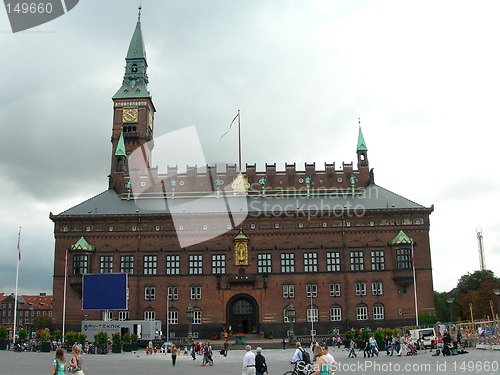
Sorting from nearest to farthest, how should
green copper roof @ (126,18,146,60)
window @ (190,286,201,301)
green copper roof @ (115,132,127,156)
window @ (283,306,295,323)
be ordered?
1. window @ (283,306,295,323)
2. window @ (190,286,201,301)
3. green copper roof @ (115,132,127,156)
4. green copper roof @ (126,18,146,60)

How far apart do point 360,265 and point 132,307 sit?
1042 inches

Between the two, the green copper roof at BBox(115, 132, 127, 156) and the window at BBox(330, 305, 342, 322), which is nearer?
the window at BBox(330, 305, 342, 322)

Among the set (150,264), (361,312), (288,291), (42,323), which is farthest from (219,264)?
(42,323)

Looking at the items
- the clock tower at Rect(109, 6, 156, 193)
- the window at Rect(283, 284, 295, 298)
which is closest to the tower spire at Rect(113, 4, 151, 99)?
the clock tower at Rect(109, 6, 156, 193)

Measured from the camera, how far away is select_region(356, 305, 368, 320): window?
205 ft

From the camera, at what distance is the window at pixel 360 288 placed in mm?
63125

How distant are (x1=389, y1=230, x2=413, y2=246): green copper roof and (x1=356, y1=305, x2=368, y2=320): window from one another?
7.87 m

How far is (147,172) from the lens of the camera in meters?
72.6

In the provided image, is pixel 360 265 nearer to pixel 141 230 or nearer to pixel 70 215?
pixel 141 230

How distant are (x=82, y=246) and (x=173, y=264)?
1051 centimetres

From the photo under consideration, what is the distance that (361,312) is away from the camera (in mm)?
62688

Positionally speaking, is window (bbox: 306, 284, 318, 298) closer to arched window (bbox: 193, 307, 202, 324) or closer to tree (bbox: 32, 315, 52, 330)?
arched window (bbox: 193, 307, 202, 324)

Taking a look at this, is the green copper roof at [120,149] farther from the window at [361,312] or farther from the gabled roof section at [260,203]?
the window at [361,312]

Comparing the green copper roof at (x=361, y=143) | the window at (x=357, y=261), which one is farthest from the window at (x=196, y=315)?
the green copper roof at (x=361, y=143)
